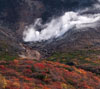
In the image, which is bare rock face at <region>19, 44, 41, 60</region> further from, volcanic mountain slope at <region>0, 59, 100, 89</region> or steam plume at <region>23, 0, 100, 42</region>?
volcanic mountain slope at <region>0, 59, 100, 89</region>

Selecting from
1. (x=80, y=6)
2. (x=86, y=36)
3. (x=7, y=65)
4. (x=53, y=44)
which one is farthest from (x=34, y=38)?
(x=7, y=65)

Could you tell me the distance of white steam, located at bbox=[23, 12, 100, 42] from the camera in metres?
160

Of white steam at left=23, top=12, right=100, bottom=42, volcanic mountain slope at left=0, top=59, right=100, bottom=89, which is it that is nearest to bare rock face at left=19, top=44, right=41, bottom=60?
white steam at left=23, top=12, right=100, bottom=42

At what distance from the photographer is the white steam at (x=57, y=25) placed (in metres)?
160

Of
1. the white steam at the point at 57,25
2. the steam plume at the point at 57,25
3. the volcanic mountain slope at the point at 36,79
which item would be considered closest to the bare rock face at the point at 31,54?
the steam plume at the point at 57,25

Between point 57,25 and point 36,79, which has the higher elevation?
point 57,25

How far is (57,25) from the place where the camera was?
181 meters

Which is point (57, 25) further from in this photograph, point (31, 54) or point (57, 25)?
point (31, 54)

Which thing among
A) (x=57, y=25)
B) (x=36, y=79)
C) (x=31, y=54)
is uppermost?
(x=57, y=25)

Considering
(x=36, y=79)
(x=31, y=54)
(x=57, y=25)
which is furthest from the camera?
(x=57, y=25)

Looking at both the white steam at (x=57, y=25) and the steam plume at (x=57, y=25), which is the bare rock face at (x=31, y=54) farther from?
the white steam at (x=57, y=25)

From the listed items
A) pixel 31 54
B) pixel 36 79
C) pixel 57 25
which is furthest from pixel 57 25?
pixel 36 79

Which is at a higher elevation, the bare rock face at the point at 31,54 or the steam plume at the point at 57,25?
the steam plume at the point at 57,25

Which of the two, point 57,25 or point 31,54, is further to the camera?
point 57,25
